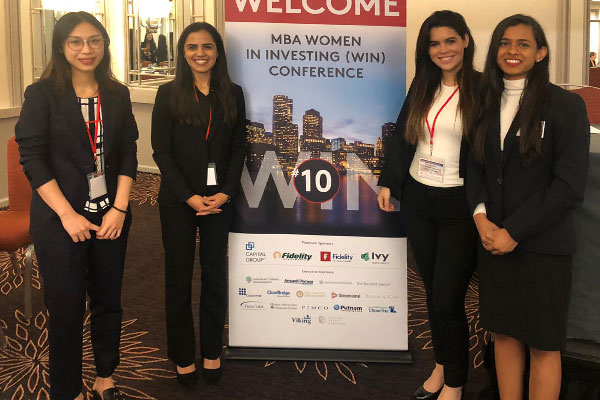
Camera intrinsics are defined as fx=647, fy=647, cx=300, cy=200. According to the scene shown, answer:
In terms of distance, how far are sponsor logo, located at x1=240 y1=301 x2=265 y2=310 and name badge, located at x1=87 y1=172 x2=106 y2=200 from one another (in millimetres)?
996

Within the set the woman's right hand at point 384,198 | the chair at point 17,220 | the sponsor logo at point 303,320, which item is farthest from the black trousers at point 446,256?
the chair at point 17,220

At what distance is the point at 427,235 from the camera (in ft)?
8.18

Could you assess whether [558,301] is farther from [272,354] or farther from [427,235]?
[272,354]

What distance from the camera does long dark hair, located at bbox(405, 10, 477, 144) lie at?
7.70ft

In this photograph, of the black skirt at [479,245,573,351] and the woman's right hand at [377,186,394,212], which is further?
the woman's right hand at [377,186,394,212]

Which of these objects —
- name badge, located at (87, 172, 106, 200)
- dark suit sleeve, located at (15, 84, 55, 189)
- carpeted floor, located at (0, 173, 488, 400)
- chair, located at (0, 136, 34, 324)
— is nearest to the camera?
dark suit sleeve, located at (15, 84, 55, 189)

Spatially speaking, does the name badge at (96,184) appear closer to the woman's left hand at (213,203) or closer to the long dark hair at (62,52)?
the long dark hair at (62,52)

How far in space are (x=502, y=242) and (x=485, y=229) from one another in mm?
82

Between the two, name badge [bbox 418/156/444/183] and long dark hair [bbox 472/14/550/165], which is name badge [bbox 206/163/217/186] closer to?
name badge [bbox 418/156/444/183]

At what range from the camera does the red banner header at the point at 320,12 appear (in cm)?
283

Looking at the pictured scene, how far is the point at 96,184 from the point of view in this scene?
231cm

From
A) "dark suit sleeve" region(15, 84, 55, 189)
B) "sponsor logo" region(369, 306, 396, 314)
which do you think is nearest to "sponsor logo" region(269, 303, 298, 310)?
"sponsor logo" region(369, 306, 396, 314)

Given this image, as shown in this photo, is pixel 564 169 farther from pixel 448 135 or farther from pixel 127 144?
pixel 127 144

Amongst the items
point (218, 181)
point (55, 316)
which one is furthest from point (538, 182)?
point (55, 316)
